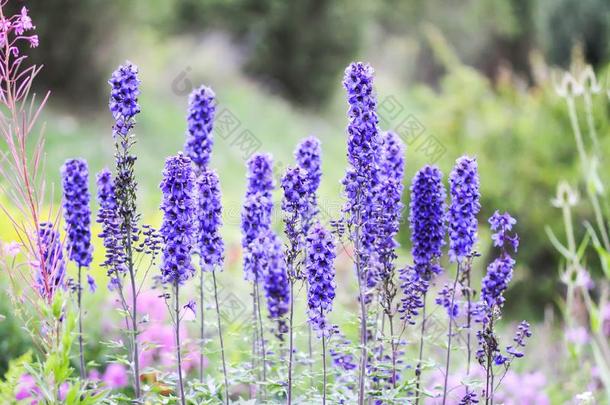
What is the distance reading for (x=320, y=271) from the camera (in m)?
3.01

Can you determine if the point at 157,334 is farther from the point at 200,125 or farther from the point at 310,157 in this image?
the point at 310,157

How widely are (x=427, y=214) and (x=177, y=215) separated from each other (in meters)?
1.13

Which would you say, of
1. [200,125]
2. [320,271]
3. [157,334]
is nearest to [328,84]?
[157,334]

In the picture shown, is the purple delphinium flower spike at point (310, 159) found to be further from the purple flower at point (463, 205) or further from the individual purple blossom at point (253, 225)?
the purple flower at point (463, 205)

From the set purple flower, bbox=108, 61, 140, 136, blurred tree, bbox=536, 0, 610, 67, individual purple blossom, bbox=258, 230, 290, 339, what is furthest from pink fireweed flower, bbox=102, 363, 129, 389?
blurred tree, bbox=536, 0, 610, 67

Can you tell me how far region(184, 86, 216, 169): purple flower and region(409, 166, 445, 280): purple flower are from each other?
1004mm

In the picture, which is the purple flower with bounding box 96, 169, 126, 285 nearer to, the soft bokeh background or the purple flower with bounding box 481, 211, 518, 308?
the soft bokeh background

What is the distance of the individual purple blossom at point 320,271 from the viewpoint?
3.00 meters

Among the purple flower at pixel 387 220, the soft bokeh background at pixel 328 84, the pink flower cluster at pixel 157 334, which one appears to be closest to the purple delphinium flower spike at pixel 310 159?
the purple flower at pixel 387 220

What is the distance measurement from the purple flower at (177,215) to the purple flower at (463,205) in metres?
1.06

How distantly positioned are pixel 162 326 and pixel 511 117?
5452 millimetres

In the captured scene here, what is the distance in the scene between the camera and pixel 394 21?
3186 cm

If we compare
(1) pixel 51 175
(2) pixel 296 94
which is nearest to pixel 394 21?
(2) pixel 296 94

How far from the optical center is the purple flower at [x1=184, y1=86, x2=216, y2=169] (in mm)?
3645
